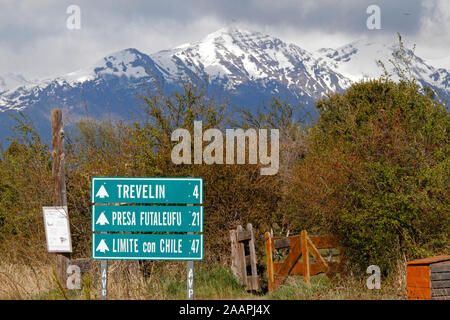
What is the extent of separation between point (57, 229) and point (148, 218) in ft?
12.0

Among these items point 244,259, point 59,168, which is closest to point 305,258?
point 244,259

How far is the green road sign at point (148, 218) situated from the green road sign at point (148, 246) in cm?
12

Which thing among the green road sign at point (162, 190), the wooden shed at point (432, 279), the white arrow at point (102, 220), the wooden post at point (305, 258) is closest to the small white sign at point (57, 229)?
the white arrow at point (102, 220)

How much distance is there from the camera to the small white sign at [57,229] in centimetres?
1203

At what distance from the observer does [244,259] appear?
1375cm

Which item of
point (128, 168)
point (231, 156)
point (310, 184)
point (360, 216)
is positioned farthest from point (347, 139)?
point (128, 168)

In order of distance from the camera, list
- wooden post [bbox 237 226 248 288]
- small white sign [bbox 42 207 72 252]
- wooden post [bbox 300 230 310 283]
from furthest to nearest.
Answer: wooden post [bbox 237 226 248 288], wooden post [bbox 300 230 310 283], small white sign [bbox 42 207 72 252]

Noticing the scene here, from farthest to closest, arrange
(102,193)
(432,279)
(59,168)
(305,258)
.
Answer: (59,168), (305,258), (432,279), (102,193)

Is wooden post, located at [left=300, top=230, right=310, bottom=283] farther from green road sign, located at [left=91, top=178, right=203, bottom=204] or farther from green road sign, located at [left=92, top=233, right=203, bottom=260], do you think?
green road sign, located at [left=91, top=178, right=203, bottom=204]

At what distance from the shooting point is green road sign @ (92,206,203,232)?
9195 mm

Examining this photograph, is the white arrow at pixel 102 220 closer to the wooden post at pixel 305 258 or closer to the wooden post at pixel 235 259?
the wooden post at pixel 305 258

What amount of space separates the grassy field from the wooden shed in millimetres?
850

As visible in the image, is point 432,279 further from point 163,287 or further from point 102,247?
point 102,247

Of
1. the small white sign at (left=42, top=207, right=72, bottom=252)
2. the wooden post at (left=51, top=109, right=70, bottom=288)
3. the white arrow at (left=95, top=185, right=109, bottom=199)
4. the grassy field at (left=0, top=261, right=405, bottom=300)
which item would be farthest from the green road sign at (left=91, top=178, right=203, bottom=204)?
the wooden post at (left=51, top=109, right=70, bottom=288)
